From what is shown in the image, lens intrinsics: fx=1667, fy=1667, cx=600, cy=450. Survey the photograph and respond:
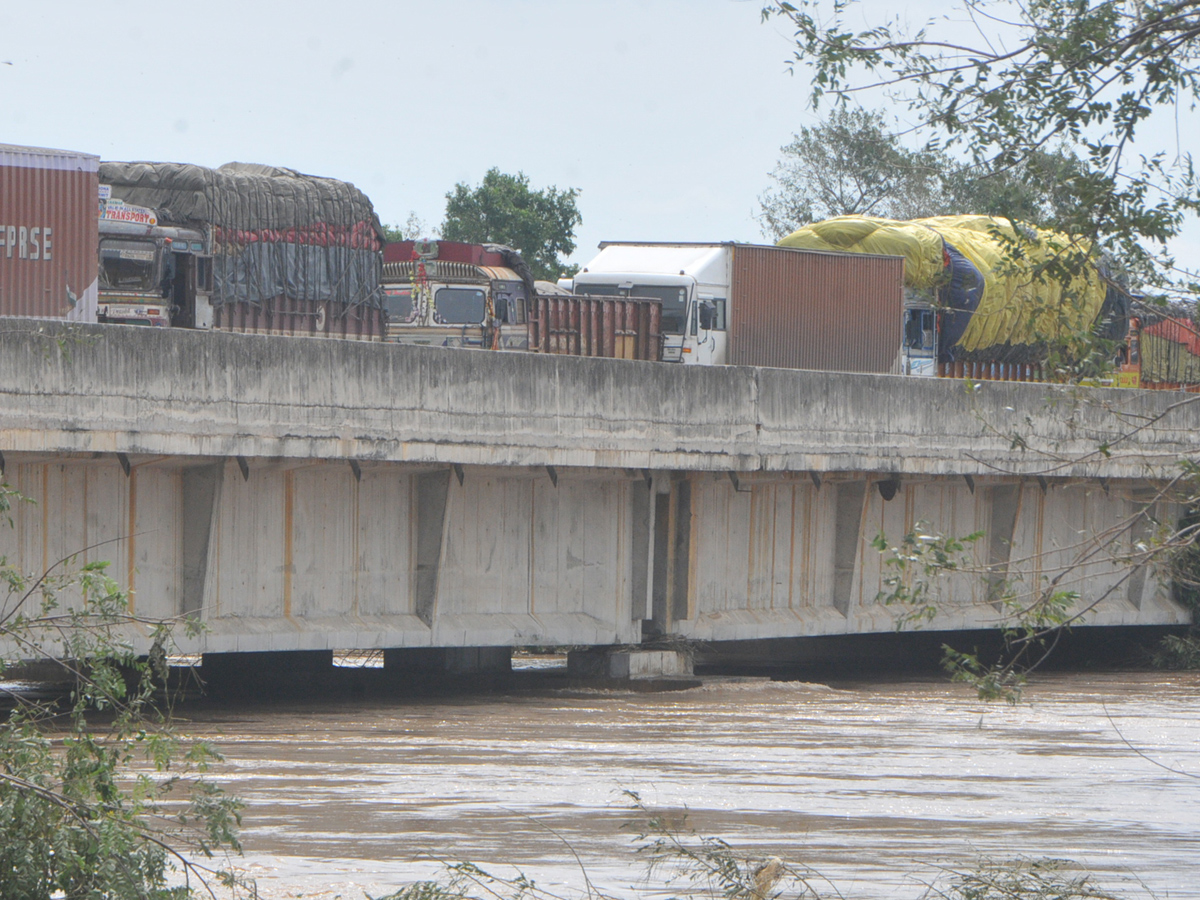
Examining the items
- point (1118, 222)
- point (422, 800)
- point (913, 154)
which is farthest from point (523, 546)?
point (1118, 222)

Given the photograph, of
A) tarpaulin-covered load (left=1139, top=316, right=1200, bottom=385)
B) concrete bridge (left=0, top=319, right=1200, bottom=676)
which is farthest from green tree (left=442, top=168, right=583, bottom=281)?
concrete bridge (left=0, top=319, right=1200, bottom=676)

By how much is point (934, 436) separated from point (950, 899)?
39.2 ft

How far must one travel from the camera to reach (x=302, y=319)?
24.2 metres

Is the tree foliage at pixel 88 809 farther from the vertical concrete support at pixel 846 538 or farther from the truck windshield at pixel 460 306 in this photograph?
the truck windshield at pixel 460 306

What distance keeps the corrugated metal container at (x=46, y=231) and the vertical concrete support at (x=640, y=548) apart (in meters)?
6.91

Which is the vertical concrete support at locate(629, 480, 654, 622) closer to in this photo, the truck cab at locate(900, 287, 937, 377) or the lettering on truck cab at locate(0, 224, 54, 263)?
the lettering on truck cab at locate(0, 224, 54, 263)

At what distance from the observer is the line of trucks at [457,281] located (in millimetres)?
19344

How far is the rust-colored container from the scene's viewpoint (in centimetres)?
2316

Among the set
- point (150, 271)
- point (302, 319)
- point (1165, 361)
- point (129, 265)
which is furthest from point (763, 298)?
point (1165, 361)

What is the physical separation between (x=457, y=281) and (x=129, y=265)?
19.1ft

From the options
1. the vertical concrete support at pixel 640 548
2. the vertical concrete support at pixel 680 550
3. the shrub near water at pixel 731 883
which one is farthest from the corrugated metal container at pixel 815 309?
the shrub near water at pixel 731 883

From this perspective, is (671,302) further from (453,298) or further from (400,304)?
(400,304)

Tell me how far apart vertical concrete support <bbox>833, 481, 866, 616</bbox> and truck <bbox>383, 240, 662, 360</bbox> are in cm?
697

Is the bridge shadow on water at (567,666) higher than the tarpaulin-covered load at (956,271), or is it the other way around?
the tarpaulin-covered load at (956,271)
